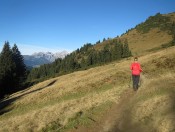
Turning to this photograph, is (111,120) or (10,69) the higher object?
(10,69)

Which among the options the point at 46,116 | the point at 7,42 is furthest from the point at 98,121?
the point at 7,42

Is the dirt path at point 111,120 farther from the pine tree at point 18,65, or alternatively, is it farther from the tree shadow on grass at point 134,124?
the pine tree at point 18,65

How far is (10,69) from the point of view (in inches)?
3135

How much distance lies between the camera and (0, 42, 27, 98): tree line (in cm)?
7650

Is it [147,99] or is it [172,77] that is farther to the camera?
[172,77]

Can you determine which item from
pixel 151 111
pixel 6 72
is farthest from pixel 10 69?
pixel 151 111

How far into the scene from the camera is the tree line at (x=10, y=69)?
251 ft

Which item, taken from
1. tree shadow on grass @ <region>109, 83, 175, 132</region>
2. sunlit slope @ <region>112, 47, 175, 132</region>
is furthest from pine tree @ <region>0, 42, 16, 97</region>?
tree shadow on grass @ <region>109, 83, 175, 132</region>

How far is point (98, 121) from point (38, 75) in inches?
6845

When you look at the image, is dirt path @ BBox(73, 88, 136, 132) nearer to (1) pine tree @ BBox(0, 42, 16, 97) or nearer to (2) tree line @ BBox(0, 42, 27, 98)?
(2) tree line @ BBox(0, 42, 27, 98)

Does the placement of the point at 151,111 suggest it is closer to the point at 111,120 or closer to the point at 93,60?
the point at 111,120

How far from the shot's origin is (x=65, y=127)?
16.8m

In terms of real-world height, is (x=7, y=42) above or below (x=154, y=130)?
above

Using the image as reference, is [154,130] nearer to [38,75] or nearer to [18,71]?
[18,71]
